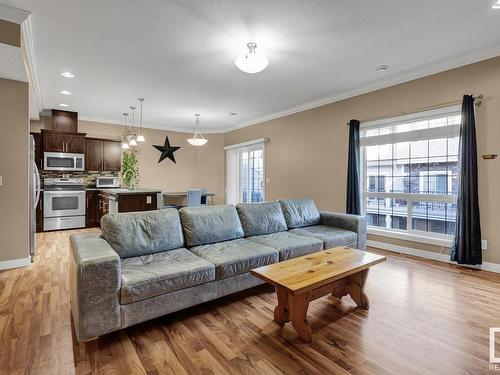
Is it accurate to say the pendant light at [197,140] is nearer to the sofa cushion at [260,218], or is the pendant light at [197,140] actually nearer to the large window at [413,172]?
the sofa cushion at [260,218]

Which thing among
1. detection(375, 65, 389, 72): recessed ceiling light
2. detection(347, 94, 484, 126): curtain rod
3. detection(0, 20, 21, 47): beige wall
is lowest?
detection(347, 94, 484, 126): curtain rod

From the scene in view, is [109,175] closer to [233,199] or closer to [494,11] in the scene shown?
[233,199]

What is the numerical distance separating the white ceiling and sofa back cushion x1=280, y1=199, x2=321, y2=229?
1.94 metres

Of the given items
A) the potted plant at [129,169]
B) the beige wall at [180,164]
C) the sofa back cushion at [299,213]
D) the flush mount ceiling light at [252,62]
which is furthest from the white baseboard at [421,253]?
the potted plant at [129,169]

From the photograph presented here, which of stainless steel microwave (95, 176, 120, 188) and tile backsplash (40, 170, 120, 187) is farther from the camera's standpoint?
stainless steel microwave (95, 176, 120, 188)

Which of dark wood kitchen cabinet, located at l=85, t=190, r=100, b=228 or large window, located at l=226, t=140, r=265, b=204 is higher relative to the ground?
large window, located at l=226, t=140, r=265, b=204

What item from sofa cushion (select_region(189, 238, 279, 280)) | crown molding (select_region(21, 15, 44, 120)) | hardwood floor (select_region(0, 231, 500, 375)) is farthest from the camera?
crown molding (select_region(21, 15, 44, 120))

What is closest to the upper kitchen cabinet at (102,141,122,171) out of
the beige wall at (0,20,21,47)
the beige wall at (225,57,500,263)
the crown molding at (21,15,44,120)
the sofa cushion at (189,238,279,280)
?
the crown molding at (21,15,44,120)

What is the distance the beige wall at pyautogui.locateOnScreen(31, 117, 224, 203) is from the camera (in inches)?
283

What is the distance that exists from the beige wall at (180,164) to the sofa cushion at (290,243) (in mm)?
5073

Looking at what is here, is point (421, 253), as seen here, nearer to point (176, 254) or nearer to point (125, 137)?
point (176, 254)

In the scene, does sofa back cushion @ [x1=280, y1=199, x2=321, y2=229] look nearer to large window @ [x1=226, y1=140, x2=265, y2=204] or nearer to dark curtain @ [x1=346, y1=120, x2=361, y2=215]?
dark curtain @ [x1=346, y1=120, x2=361, y2=215]

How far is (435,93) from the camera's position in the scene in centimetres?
366

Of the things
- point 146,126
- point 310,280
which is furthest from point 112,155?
point 310,280
